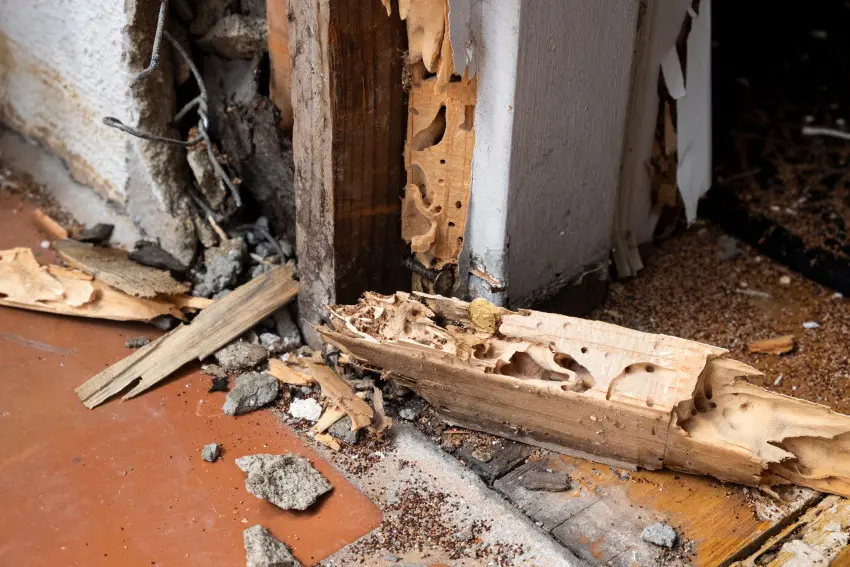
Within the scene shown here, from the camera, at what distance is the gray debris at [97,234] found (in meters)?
3.34

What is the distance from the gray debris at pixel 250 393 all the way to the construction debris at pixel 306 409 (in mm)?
85

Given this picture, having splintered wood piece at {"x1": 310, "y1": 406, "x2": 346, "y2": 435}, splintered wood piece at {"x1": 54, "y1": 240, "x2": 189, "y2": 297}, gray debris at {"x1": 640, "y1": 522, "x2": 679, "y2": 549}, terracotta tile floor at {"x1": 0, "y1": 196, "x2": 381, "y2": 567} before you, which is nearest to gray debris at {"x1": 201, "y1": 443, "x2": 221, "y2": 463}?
terracotta tile floor at {"x1": 0, "y1": 196, "x2": 381, "y2": 567}

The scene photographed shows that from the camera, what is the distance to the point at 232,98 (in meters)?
3.17

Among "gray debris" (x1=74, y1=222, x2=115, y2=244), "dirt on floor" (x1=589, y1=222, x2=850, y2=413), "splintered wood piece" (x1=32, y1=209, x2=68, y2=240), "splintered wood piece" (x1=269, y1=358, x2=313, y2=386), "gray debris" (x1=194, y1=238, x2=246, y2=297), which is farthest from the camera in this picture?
"splintered wood piece" (x1=32, y1=209, x2=68, y2=240)

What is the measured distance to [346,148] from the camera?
8.36 feet

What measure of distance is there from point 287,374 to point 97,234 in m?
1.14

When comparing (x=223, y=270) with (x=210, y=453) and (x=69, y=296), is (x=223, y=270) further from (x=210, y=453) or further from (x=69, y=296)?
(x=210, y=453)

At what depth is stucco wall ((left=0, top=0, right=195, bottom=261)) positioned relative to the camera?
9.86 feet

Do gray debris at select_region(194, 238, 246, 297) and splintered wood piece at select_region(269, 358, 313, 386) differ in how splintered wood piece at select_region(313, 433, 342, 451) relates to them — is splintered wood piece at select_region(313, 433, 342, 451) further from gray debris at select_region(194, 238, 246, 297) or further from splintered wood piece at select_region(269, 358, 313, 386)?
gray debris at select_region(194, 238, 246, 297)

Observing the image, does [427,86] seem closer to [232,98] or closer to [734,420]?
[232,98]

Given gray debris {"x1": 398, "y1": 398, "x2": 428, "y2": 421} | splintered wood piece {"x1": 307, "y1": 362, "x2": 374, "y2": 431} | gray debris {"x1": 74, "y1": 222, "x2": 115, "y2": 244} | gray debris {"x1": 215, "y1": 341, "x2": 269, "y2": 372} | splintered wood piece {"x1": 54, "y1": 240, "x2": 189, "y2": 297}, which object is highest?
gray debris {"x1": 74, "y1": 222, "x2": 115, "y2": 244}

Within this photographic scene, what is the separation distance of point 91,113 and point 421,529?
2.13 meters

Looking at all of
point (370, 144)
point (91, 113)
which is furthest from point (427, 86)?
point (91, 113)

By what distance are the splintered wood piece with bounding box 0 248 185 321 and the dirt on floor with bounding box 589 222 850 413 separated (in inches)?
64.1
